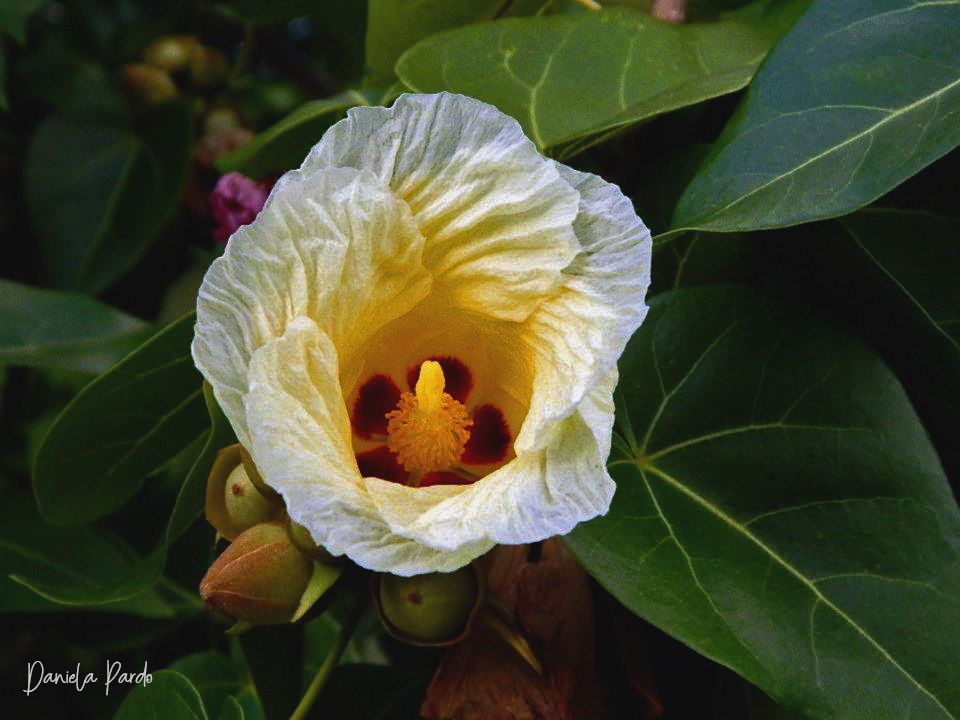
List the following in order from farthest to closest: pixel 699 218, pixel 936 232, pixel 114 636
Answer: pixel 114 636
pixel 936 232
pixel 699 218

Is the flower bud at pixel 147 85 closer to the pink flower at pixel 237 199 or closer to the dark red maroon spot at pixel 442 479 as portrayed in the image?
the pink flower at pixel 237 199

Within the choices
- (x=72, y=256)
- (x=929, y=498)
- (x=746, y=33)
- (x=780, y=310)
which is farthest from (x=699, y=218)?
(x=72, y=256)

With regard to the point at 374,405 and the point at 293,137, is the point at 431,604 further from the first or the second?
the point at 293,137

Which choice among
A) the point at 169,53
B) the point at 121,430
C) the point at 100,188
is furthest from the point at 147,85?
the point at 121,430

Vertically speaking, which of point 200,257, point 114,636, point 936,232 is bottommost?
point 114,636

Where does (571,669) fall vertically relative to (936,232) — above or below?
below

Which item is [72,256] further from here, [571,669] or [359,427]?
[571,669]
